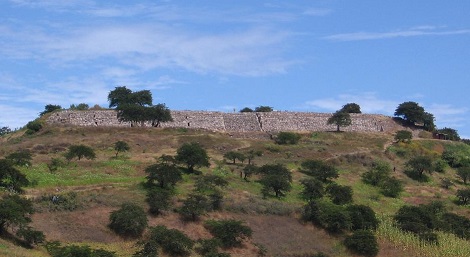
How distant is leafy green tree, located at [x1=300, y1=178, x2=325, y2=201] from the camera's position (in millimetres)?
61500

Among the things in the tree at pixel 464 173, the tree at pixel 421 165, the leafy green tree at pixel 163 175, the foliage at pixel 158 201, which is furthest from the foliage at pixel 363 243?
A: the tree at pixel 464 173

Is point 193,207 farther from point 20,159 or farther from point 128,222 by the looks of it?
point 20,159

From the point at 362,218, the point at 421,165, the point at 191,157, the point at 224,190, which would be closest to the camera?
the point at 362,218

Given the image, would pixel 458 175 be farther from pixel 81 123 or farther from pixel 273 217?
pixel 81 123

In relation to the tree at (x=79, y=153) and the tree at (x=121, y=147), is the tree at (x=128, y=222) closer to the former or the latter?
the tree at (x=79, y=153)

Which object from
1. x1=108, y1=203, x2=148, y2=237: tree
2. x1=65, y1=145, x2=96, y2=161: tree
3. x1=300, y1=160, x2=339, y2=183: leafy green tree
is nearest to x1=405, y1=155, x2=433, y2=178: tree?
x1=300, y1=160, x2=339, y2=183: leafy green tree

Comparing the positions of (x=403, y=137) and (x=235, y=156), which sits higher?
(x=403, y=137)

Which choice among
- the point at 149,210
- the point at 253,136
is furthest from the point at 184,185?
the point at 253,136

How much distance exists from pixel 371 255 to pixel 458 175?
33.8 metres

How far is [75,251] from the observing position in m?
40.2

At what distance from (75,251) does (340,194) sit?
28.6 m

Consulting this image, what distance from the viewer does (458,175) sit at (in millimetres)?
80250

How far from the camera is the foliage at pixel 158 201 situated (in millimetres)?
51344

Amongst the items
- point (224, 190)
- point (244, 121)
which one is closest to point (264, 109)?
point (244, 121)
